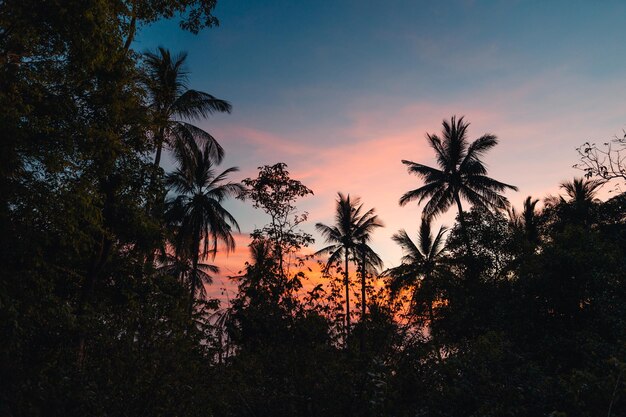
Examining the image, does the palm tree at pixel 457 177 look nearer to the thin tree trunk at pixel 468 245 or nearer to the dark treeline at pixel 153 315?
the thin tree trunk at pixel 468 245

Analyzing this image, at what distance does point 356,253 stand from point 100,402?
2797 cm

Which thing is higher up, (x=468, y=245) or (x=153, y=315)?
(x=468, y=245)

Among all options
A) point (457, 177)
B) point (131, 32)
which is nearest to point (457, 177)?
point (457, 177)

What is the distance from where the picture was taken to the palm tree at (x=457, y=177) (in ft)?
83.7

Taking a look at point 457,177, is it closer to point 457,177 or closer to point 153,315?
point 457,177

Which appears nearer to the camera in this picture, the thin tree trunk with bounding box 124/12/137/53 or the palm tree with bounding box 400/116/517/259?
the thin tree trunk with bounding box 124/12/137/53

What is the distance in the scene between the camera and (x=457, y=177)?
26031 millimetres

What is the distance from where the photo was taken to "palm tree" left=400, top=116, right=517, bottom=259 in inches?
1004

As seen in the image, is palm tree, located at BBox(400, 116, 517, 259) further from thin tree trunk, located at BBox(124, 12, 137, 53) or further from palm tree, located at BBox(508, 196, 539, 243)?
thin tree trunk, located at BBox(124, 12, 137, 53)

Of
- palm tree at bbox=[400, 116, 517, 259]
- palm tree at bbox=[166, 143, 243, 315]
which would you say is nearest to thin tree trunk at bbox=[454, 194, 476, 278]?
palm tree at bbox=[400, 116, 517, 259]

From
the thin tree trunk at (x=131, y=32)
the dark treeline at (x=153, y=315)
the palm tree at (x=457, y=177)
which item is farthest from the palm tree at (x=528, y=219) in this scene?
the thin tree trunk at (x=131, y=32)

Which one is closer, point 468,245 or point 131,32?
point 131,32

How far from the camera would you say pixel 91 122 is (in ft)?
28.7

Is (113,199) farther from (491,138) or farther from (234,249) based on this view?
(491,138)
